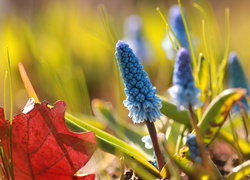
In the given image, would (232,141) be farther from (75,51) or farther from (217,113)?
(75,51)

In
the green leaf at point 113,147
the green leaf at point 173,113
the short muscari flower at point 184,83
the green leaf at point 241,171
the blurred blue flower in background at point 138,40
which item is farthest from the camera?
the blurred blue flower in background at point 138,40

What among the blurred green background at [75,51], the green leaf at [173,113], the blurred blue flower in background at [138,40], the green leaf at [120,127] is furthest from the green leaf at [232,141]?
the blurred blue flower in background at [138,40]

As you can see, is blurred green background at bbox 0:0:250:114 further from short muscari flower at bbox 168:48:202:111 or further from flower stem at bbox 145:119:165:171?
short muscari flower at bbox 168:48:202:111

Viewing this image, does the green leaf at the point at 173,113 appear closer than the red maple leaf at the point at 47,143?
No

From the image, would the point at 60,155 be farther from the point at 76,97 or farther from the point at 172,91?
the point at 76,97

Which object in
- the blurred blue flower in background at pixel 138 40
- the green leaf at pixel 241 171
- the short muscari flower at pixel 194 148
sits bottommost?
the green leaf at pixel 241 171

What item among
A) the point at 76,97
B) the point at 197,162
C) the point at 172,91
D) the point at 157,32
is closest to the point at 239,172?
the point at 197,162

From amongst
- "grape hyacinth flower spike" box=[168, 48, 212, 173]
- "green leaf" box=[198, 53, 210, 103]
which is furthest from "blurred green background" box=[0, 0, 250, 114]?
"grape hyacinth flower spike" box=[168, 48, 212, 173]

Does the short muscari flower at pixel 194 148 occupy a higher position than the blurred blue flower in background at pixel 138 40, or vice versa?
the blurred blue flower in background at pixel 138 40

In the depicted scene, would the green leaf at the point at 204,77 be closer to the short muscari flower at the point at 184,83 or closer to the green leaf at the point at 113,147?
the green leaf at the point at 113,147
